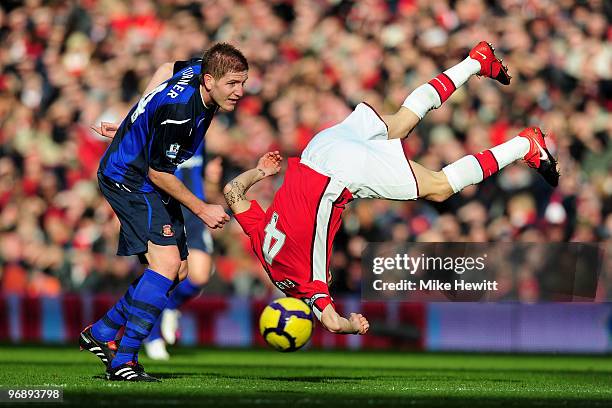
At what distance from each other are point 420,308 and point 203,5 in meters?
7.07

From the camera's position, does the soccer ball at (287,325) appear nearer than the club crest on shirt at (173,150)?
No

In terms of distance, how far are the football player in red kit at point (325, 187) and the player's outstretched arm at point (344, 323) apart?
0.64 ft

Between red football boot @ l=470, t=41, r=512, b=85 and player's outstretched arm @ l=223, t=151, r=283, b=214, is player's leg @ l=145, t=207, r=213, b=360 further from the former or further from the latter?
red football boot @ l=470, t=41, r=512, b=85

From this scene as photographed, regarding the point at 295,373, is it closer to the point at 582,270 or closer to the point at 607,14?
the point at 582,270

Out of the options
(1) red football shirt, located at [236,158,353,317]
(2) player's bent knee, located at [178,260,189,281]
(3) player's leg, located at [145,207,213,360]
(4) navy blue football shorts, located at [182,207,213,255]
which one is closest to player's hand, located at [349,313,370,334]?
(1) red football shirt, located at [236,158,353,317]

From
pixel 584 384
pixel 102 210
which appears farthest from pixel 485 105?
pixel 584 384

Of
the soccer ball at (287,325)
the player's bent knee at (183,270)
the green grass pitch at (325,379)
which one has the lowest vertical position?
the green grass pitch at (325,379)

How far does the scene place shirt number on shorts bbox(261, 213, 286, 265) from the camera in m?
10.3

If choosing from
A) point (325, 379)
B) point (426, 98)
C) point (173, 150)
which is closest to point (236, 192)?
point (173, 150)

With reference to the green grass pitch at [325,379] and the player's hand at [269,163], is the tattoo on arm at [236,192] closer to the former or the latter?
the player's hand at [269,163]

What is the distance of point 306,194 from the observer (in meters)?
10.2

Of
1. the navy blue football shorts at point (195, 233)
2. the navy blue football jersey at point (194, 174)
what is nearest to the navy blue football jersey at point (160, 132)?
the navy blue football jersey at point (194, 174)

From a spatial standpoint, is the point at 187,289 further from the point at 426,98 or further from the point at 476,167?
the point at 476,167

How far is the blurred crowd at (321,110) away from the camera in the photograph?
15836 millimetres
